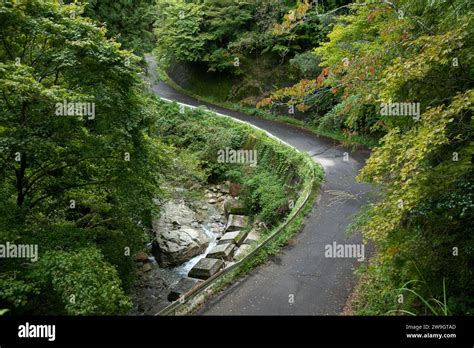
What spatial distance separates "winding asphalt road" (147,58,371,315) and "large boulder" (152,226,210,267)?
161 inches

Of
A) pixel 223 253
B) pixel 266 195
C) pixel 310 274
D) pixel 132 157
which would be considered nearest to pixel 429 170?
pixel 310 274

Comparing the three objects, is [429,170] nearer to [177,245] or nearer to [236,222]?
[177,245]

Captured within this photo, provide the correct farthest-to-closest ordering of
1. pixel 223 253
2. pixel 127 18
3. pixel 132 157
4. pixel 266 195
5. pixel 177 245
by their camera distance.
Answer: pixel 127 18 < pixel 266 195 < pixel 177 245 < pixel 223 253 < pixel 132 157

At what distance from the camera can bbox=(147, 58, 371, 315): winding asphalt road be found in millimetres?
8312

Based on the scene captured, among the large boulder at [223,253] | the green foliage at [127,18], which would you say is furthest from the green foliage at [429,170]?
the green foliage at [127,18]

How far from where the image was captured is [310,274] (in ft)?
30.9

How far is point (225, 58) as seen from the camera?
24766 millimetres

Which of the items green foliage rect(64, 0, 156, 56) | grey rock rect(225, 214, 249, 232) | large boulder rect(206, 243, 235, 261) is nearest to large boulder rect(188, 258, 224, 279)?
large boulder rect(206, 243, 235, 261)

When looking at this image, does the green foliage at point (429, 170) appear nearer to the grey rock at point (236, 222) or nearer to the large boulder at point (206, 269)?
the large boulder at point (206, 269)

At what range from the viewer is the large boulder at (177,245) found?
1298 centimetres

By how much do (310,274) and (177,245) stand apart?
5.52 meters

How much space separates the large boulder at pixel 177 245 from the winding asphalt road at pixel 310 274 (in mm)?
4092

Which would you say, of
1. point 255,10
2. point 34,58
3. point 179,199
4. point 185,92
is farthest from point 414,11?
point 185,92

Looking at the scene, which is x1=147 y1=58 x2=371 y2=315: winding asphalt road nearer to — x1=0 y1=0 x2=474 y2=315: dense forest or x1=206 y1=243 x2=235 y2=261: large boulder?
x1=0 y1=0 x2=474 y2=315: dense forest
